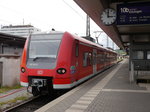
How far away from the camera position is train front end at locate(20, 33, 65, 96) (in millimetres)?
7434

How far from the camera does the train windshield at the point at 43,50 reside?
767cm

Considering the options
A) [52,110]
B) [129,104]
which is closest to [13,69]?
[52,110]

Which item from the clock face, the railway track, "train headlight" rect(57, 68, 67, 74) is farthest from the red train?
the clock face

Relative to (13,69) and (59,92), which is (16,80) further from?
(59,92)

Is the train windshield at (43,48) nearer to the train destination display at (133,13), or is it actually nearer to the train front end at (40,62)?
the train front end at (40,62)

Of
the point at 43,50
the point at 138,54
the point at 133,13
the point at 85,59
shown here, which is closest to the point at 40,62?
the point at 43,50

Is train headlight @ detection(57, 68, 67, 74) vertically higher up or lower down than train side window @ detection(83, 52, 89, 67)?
lower down

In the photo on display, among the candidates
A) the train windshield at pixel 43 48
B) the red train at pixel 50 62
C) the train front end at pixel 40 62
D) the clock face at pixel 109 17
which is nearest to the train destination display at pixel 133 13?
the clock face at pixel 109 17

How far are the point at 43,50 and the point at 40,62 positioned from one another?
54cm

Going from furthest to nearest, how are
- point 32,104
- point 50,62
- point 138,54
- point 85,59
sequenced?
point 138,54 → point 85,59 → point 50,62 → point 32,104

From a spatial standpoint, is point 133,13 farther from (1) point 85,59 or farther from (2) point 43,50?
(2) point 43,50

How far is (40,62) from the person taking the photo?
774 cm

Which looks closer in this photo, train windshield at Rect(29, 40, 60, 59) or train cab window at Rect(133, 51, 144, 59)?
train windshield at Rect(29, 40, 60, 59)

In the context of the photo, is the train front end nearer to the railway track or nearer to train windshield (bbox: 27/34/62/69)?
train windshield (bbox: 27/34/62/69)
